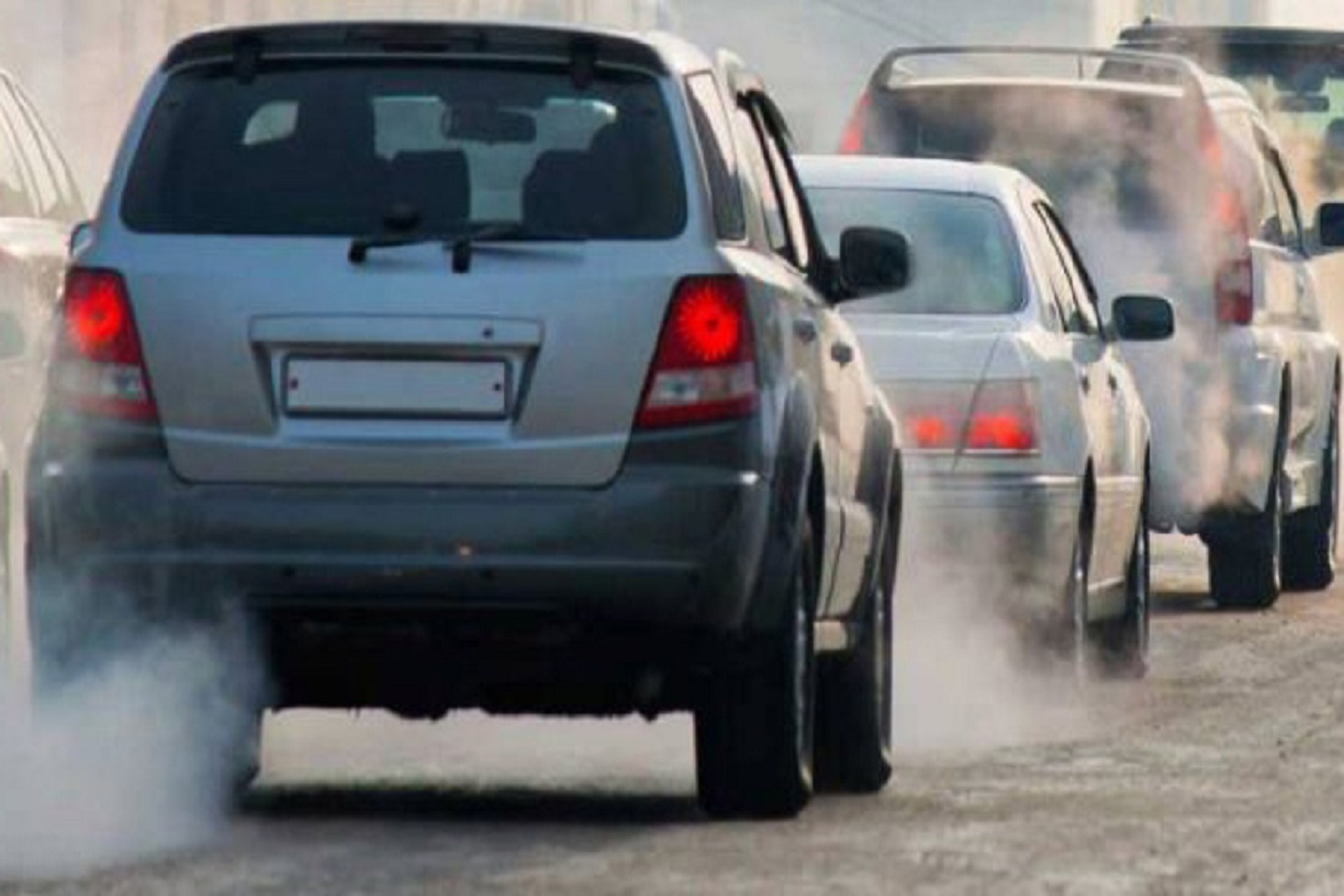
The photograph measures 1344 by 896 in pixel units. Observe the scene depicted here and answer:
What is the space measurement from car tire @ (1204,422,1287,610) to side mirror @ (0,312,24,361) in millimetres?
7862

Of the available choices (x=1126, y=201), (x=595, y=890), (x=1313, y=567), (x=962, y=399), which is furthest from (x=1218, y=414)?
(x=595, y=890)

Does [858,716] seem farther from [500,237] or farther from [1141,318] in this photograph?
[1141,318]

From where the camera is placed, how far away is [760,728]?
11.8 m

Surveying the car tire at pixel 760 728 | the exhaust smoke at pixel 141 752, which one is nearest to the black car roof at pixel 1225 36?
the car tire at pixel 760 728

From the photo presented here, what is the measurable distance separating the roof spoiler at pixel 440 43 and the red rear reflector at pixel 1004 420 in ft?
15.5

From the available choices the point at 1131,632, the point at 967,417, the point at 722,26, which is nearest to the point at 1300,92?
the point at 722,26

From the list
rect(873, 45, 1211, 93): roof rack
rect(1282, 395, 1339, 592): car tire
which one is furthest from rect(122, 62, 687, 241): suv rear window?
rect(1282, 395, 1339, 592): car tire

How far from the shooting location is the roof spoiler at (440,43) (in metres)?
11.7

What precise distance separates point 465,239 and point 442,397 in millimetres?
344

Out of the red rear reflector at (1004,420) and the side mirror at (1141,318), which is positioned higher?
the red rear reflector at (1004,420)

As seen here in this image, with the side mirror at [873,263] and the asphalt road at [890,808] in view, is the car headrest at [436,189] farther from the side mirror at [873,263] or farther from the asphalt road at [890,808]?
the side mirror at [873,263]

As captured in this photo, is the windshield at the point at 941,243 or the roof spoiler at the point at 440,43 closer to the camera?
the roof spoiler at the point at 440,43

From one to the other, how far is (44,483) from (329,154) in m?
0.91

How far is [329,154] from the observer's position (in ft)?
38.3
